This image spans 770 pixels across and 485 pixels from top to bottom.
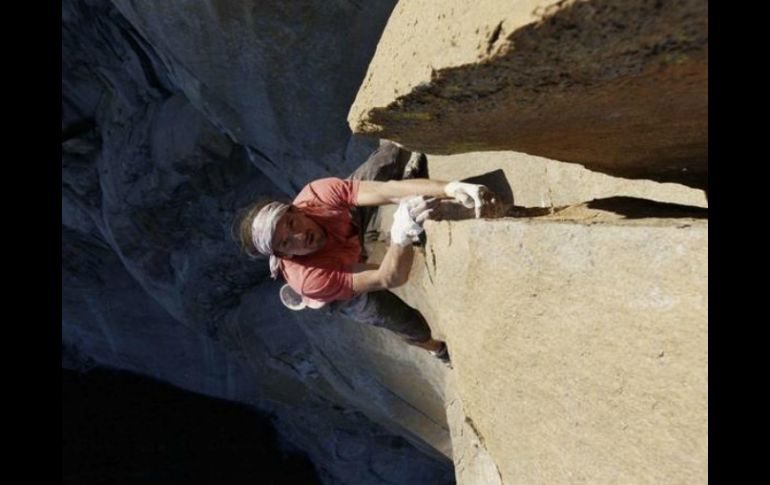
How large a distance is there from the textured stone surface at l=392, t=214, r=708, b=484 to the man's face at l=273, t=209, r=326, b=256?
0.66 metres

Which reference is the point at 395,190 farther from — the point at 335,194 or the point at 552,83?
the point at 552,83

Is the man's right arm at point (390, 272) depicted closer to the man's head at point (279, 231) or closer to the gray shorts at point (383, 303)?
the man's head at point (279, 231)

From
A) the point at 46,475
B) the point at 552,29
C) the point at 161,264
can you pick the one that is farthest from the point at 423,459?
the point at 552,29

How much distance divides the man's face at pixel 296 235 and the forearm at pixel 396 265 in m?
0.28

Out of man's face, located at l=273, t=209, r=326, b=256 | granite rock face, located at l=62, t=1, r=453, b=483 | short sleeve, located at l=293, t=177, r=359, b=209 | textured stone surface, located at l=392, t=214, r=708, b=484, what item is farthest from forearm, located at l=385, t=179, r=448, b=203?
granite rock face, located at l=62, t=1, r=453, b=483

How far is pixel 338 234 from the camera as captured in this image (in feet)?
7.93

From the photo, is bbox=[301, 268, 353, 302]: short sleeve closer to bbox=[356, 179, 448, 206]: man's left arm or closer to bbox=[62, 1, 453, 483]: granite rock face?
bbox=[356, 179, 448, 206]: man's left arm

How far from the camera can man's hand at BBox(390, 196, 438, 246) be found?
198 centimetres

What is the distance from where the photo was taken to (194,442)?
738cm

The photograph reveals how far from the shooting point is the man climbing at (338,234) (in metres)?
2.06

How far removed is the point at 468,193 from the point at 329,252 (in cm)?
65

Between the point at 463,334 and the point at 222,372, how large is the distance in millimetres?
6147

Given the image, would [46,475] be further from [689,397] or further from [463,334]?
[689,397]

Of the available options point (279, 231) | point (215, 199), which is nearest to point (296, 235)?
point (279, 231)
